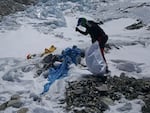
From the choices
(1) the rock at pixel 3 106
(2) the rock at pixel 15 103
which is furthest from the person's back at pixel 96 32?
(1) the rock at pixel 3 106

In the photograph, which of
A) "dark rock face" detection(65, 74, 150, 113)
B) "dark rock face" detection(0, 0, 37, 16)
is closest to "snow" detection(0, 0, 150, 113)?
"dark rock face" detection(65, 74, 150, 113)

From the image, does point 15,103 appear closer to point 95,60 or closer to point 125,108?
point 95,60

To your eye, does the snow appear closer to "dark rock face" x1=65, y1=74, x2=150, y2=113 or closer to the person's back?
"dark rock face" x1=65, y1=74, x2=150, y2=113

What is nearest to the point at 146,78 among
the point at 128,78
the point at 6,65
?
the point at 128,78

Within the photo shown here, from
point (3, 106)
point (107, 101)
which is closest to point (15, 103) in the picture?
point (3, 106)

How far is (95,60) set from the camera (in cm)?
743

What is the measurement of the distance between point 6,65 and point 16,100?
2.63 m

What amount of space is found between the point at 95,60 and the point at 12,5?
38.6ft

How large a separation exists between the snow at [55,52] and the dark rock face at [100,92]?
0.53ft

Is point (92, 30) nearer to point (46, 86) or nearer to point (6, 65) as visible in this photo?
point (46, 86)

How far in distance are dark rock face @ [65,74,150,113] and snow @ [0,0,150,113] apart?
0.16m

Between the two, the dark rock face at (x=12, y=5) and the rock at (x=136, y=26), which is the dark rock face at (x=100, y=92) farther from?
the dark rock face at (x=12, y=5)

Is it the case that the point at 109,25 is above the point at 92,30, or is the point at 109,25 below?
below

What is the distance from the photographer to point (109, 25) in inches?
554
